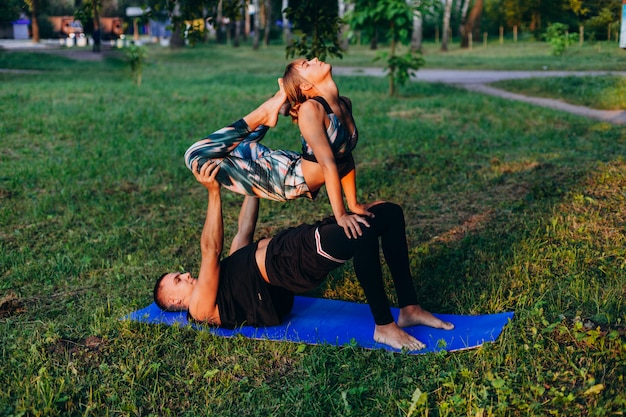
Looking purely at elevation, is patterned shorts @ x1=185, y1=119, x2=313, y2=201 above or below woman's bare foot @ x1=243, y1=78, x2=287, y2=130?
below

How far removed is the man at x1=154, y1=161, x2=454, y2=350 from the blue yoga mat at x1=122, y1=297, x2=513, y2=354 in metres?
0.07

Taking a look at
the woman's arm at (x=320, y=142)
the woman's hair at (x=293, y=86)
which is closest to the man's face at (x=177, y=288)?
the woman's arm at (x=320, y=142)

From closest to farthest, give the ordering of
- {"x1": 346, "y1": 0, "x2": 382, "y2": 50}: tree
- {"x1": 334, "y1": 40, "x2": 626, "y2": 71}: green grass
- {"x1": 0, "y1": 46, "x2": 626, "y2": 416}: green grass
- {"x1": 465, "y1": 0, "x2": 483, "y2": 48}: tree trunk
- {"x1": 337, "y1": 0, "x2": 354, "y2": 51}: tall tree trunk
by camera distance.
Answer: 1. {"x1": 0, "y1": 46, "x2": 626, "y2": 416}: green grass
2. {"x1": 337, "y1": 0, "x2": 354, "y2": 51}: tall tree trunk
3. {"x1": 346, "y1": 0, "x2": 382, "y2": 50}: tree
4. {"x1": 334, "y1": 40, "x2": 626, "y2": 71}: green grass
5. {"x1": 465, "y1": 0, "x2": 483, "y2": 48}: tree trunk

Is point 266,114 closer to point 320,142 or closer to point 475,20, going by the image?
point 320,142

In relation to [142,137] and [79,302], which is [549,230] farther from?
[142,137]

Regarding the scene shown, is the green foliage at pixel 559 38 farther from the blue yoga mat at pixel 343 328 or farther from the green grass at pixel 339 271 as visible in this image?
the blue yoga mat at pixel 343 328

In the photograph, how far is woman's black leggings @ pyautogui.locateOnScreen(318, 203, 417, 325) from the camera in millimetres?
3920

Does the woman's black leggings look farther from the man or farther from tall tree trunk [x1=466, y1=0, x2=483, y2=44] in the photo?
tall tree trunk [x1=466, y1=0, x2=483, y2=44]

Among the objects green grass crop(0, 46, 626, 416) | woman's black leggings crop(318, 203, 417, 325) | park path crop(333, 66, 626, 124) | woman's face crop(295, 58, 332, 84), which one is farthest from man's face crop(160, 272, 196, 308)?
park path crop(333, 66, 626, 124)

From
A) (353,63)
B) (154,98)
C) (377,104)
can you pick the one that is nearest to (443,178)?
(377,104)

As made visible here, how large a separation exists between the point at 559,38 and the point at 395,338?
22.9 m

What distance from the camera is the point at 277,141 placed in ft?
33.6

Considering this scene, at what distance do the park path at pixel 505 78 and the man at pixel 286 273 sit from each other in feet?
27.2

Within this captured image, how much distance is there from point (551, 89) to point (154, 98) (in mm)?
8318
